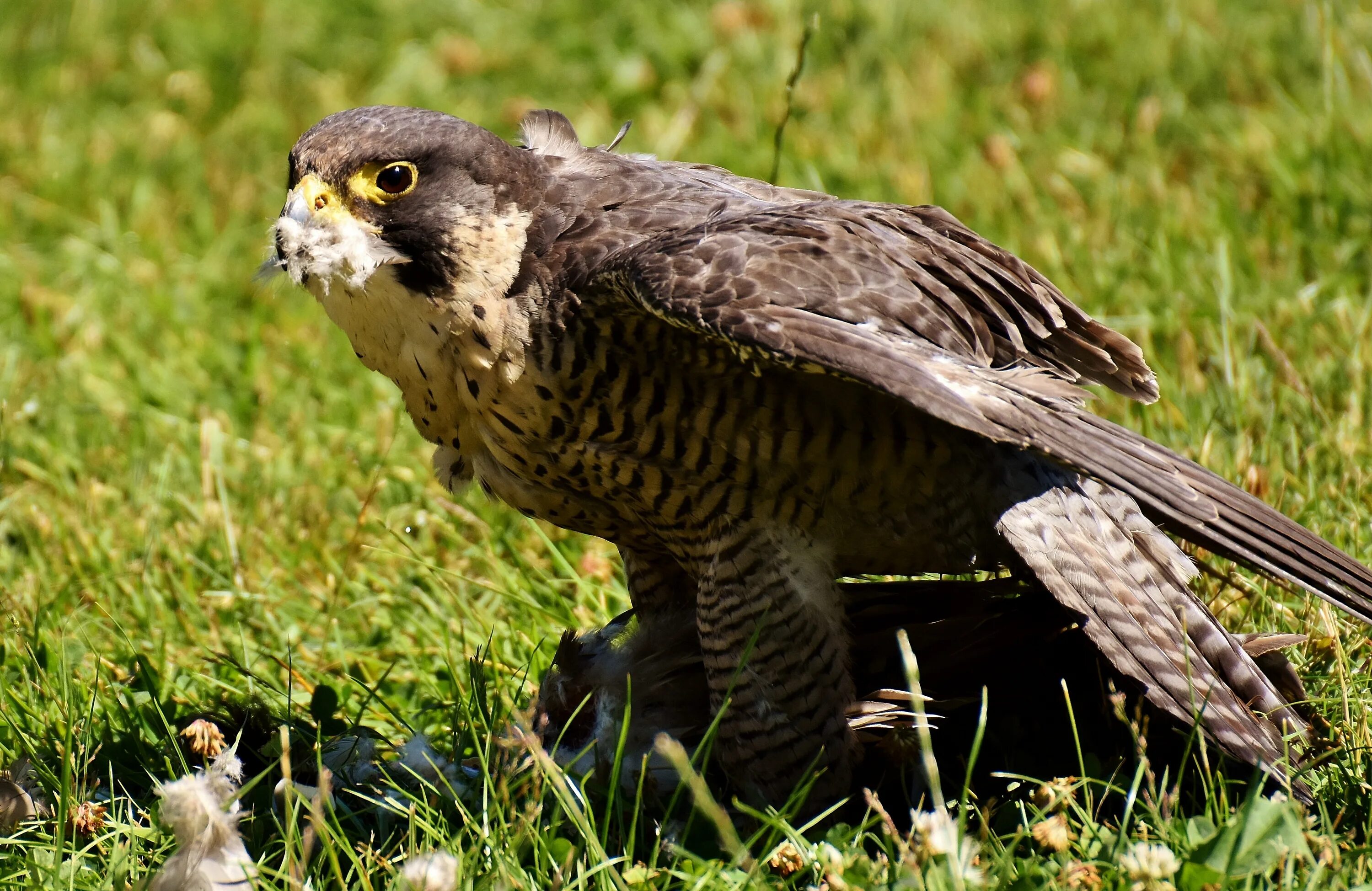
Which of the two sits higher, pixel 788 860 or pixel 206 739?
pixel 788 860

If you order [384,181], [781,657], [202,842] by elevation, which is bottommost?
[202,842]

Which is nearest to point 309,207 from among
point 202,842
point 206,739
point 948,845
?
point 206,739

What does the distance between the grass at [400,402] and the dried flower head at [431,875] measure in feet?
0.53

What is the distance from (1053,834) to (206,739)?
1.79m

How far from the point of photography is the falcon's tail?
3.15 m

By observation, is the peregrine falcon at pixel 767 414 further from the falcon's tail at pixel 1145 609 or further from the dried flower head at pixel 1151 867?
the dried flower head at pixel 1151 867

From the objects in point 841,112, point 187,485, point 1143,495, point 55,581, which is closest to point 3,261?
point 187,485

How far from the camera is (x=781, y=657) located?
337cm

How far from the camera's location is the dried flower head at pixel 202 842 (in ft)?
9.30

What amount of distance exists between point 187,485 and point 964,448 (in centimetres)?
260

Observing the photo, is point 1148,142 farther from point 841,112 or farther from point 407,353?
point 407,353

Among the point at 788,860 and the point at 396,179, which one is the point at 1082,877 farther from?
the point at 396,179

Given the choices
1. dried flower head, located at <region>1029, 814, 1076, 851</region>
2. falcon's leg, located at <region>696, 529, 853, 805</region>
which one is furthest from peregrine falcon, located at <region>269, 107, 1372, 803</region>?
dried flower head, located at <region>1029, 814, 1076, 851</region>

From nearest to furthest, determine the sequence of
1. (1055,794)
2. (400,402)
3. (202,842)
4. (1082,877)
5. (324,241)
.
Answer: (1082,877), (202,842), (1055,794), (324,241), (400,402)
